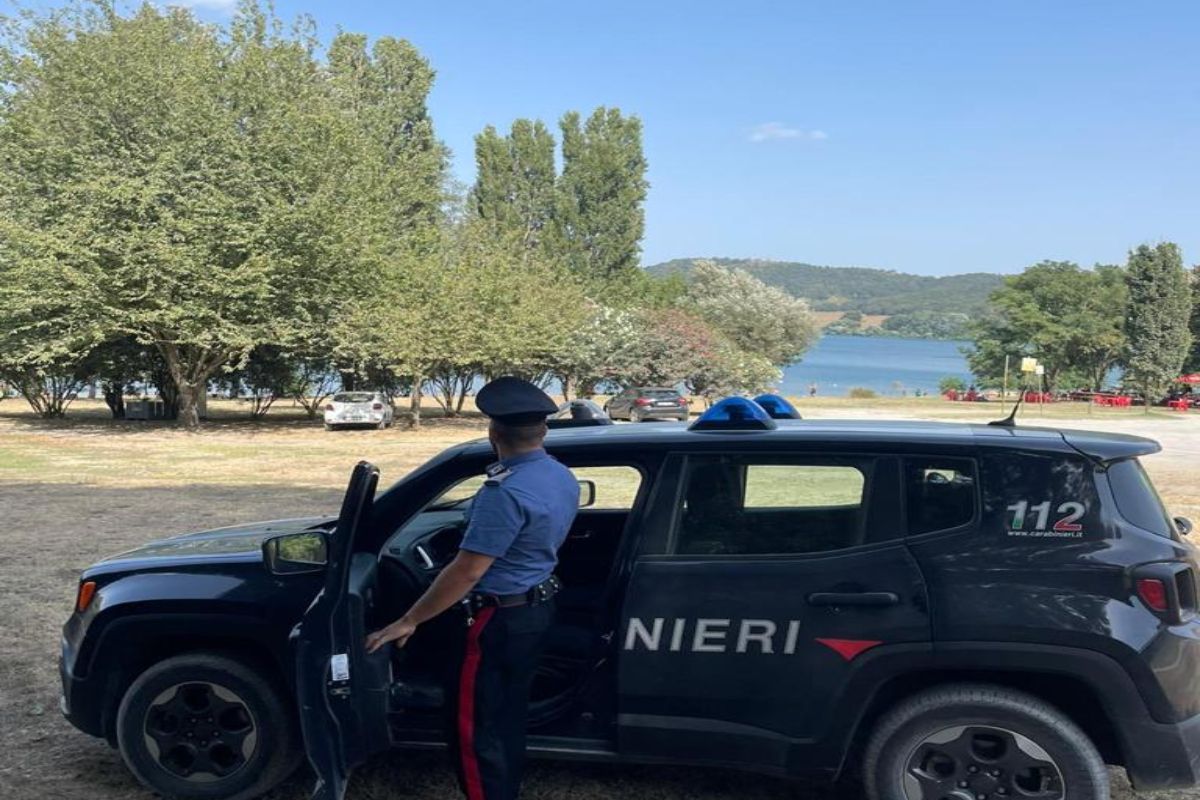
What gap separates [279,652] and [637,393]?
30868mm

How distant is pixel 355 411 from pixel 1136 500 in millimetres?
27594

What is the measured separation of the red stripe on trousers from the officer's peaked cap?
1.96 feet

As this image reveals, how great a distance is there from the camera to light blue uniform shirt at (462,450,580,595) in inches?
114

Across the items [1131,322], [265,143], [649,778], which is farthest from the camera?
[1131,322]

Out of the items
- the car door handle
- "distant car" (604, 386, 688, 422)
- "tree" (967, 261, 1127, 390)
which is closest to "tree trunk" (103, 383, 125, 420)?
"distant car" (604, 386, 688, 422)

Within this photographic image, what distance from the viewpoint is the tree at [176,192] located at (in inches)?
934

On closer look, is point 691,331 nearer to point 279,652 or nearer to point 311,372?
point 311,372

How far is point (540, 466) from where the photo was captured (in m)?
3.03

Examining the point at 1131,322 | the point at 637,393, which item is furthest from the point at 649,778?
the point at 1131,322

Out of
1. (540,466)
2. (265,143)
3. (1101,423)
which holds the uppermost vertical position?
(265,143)

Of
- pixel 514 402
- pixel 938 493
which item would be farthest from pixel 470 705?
pixel 938 493

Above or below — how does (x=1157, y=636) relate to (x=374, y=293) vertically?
below

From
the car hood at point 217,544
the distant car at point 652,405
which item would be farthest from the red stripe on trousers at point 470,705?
the distant car at point 652,405

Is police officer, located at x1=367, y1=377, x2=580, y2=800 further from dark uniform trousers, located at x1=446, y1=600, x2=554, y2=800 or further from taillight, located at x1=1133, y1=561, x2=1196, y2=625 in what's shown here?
taillight, located at x1=1133, y1=561, x2=1196, y2=625
